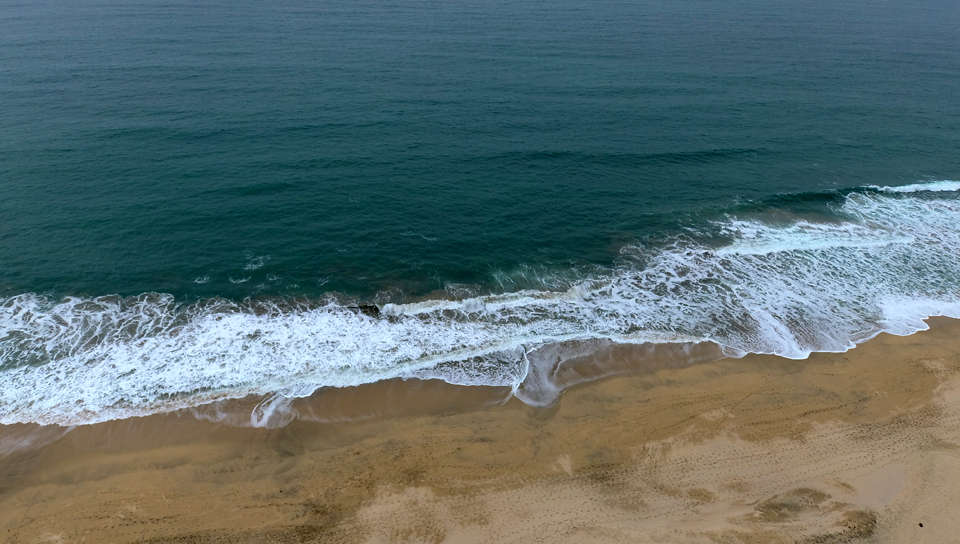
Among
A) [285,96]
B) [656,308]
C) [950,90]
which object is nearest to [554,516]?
[656,308]

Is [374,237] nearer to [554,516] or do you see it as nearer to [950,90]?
[554,516]

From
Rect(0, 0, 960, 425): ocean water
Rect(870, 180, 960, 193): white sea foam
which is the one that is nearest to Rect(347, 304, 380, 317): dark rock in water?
Rect(0, 0, 960, 425): ocean water

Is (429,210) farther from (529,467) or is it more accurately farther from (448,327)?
(529,467)

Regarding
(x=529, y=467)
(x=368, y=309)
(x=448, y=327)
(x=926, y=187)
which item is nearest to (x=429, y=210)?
(x=368, y=309)

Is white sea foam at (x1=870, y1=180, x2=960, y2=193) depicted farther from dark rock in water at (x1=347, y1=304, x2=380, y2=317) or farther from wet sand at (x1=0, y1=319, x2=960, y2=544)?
dark rock in water at (x1=347, y1=304, x2=380, y2=317)

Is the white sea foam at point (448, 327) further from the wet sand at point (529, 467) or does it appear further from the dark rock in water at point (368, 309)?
the wet sand at point (529, 467)

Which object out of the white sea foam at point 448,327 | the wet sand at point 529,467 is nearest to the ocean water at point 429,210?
the white sea foam at point 448,327
